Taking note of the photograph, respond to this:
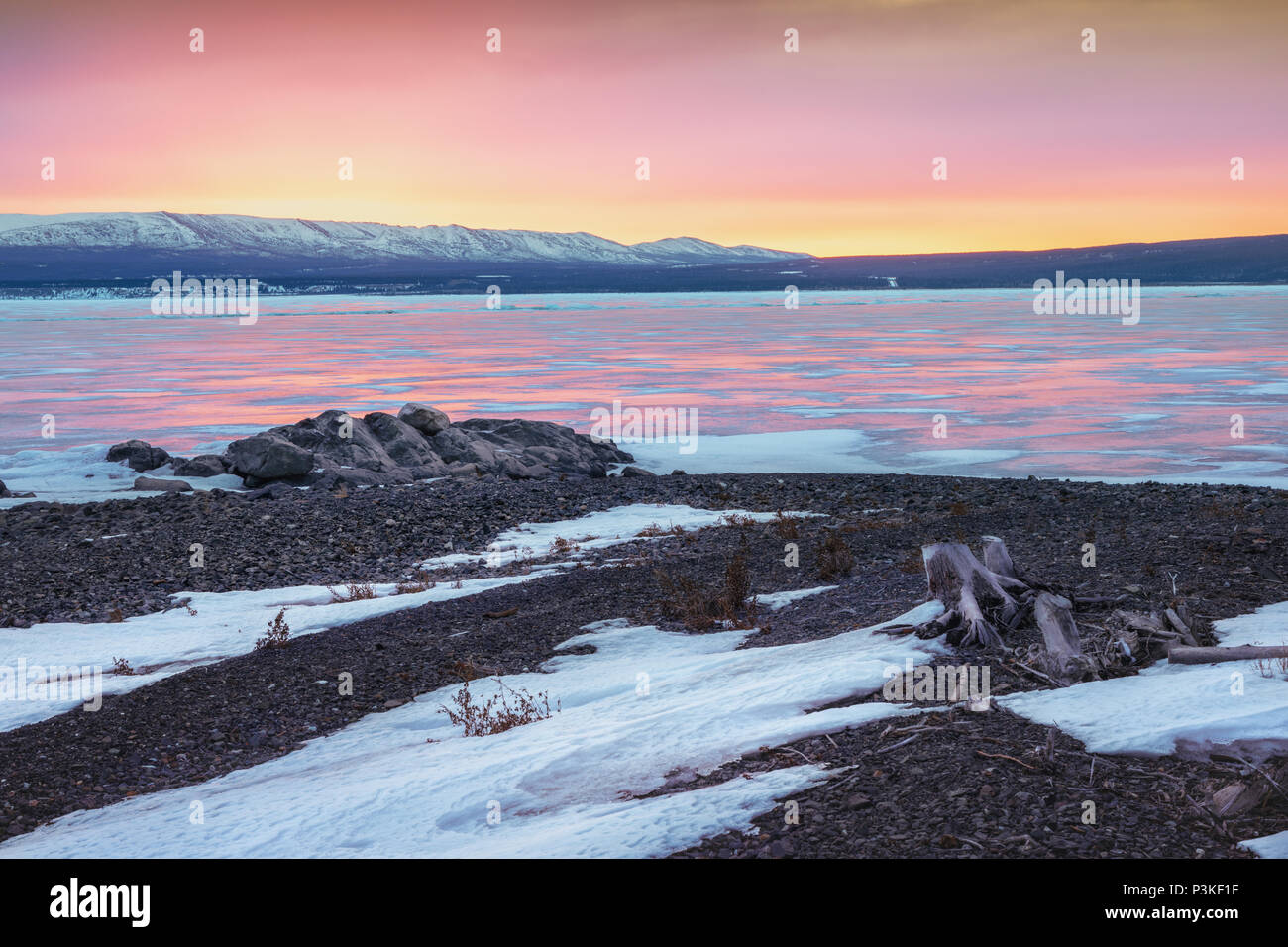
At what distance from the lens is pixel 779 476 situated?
18.9 m

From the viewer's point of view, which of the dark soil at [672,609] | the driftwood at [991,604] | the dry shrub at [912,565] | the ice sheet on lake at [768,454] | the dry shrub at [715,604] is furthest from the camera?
the ice sheet on lake at [768,454]

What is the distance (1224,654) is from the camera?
18.2ft

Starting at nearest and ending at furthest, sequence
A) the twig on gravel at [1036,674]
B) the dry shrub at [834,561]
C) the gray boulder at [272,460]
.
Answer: the twig on gravel at [1036,674]
the dry shrub at [834,561]
the gray boulder at [272,460]

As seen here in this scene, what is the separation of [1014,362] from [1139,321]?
36.7 metres

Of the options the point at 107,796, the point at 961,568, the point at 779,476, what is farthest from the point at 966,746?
the point at 779,476

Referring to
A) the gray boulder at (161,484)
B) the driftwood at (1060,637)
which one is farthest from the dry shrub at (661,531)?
the gray boulder at (161,484)

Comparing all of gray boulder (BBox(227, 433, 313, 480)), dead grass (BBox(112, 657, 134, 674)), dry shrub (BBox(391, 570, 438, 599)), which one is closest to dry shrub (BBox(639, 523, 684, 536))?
dry shrub (BBox(391, 570, 438, 599))

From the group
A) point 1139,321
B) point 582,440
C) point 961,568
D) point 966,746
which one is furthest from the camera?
point 1139,321

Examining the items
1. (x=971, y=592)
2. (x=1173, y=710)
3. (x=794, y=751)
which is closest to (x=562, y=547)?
(x=971, y=592)

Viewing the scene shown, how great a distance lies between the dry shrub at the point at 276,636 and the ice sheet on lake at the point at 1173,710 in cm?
604

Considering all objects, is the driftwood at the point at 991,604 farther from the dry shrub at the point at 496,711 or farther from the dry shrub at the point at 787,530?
the dry shrub at the point at 787,530

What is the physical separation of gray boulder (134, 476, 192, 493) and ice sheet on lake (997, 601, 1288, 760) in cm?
1598

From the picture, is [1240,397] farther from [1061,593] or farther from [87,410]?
[87,410]

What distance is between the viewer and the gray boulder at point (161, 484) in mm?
18119
